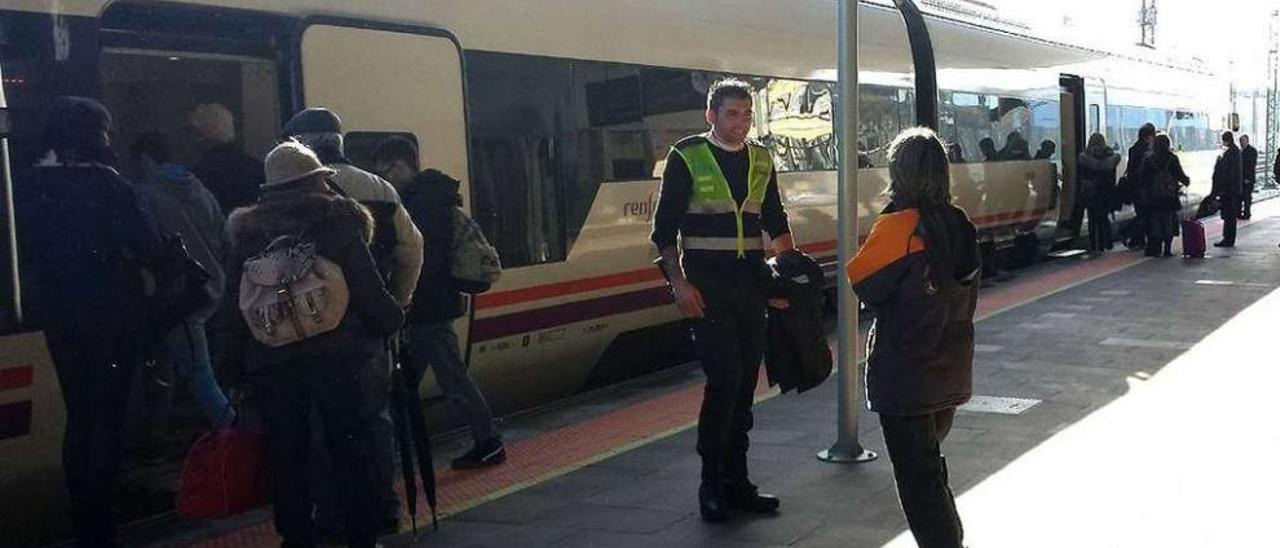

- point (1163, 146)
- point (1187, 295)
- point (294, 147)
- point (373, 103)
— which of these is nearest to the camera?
point (294, 147)

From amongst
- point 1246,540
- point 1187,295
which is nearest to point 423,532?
point 1246,540

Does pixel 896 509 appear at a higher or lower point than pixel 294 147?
lower

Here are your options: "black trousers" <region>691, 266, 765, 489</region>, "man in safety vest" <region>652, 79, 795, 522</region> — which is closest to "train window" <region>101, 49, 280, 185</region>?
"man in safety vest" <region>652, 79, 795, 522</region>

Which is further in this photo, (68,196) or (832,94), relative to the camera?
(832,94)

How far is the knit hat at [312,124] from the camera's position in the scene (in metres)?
5.02

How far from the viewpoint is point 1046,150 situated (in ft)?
56.6

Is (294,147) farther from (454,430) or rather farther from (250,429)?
(454,430)

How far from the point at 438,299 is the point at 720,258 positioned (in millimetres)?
1599

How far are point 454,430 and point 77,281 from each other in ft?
9.53

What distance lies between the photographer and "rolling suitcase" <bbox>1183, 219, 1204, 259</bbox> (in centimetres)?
1634

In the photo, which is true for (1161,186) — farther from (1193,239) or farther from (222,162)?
(222,162)

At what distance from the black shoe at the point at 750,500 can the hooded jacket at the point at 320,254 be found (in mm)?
1558

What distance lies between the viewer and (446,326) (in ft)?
20.4

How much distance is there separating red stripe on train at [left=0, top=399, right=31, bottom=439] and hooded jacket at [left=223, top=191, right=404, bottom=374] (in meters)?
1.22
